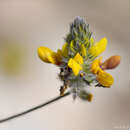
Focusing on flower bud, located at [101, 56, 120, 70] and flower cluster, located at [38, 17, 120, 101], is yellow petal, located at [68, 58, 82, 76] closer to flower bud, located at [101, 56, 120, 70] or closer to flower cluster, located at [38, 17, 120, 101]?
flower cluster, located at [38, 17, 120, 101]

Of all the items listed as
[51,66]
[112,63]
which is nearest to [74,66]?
[112,63]

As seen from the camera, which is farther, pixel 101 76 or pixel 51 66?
pixel 51 66

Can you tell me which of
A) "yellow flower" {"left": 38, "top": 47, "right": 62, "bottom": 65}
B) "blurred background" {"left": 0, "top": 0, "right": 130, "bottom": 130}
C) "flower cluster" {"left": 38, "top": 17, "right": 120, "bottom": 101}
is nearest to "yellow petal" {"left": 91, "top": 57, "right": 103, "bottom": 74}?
"flower cluster" {"left": 38, "top": 17, "right": 120, "bottom": 101}

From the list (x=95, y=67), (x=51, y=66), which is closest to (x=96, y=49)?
(x=95, y=67)

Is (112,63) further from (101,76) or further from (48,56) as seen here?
(48,56)

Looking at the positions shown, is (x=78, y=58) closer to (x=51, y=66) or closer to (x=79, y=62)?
(x=79, y=62)

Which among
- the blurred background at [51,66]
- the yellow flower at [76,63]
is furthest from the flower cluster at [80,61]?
the blurred background at [51,66]
